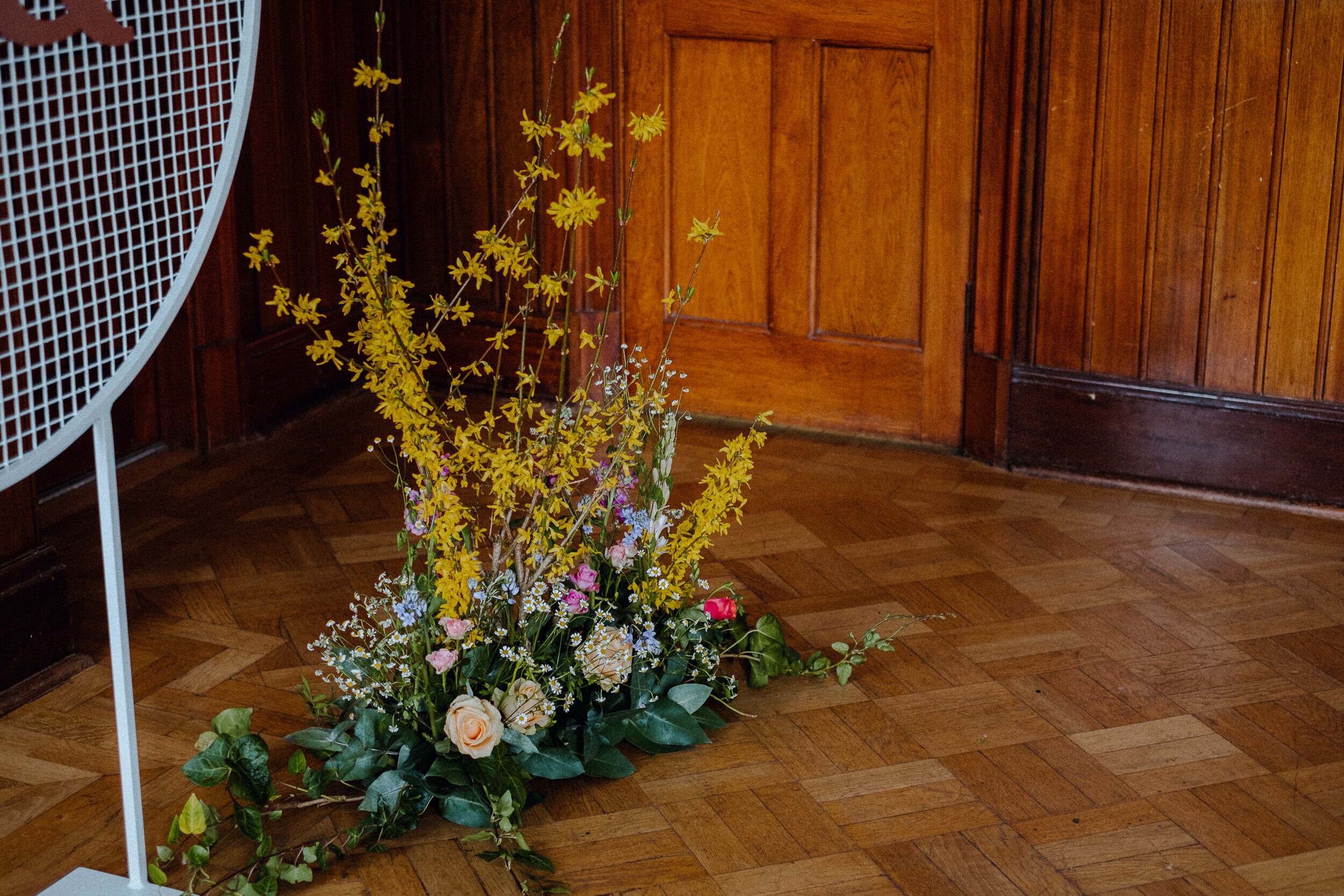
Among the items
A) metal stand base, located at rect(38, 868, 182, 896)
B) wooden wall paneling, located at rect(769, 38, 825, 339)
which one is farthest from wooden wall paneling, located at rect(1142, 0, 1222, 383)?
metal stand base, located at rect(38, 868, 182, 896)

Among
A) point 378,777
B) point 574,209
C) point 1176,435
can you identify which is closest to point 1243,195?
point 1176,435

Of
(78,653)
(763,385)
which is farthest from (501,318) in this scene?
(78,653)

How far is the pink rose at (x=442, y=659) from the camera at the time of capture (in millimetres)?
Result: 2018

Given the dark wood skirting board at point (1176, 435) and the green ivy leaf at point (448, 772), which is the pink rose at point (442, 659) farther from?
the dark wood skirting board at point (1176, 435)

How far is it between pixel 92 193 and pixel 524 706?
0.98m

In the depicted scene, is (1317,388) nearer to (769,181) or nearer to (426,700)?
(769,181)

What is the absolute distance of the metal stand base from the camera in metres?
1.79

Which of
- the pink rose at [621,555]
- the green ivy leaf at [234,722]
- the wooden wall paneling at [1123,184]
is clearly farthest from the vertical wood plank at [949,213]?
the green ivy leaf at [234,722]

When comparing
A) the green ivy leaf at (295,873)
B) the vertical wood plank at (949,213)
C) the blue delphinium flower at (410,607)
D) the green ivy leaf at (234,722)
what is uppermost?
the vertical wood plank at (949,213)

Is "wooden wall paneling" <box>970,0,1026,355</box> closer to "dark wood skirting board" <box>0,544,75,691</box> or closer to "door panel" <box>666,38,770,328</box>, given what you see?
"door panel" <box>666,38,770,328</box>

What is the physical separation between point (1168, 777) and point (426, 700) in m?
1.09

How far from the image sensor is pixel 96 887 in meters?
1.81

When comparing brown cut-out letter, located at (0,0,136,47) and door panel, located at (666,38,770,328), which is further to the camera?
door panel, located at (666,38,770,328)

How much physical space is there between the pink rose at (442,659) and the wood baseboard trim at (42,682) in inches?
30.2
